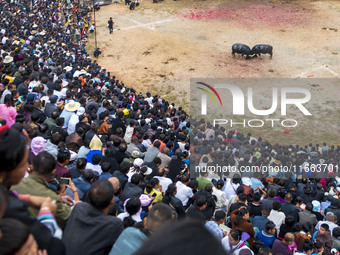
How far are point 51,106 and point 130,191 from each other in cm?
531

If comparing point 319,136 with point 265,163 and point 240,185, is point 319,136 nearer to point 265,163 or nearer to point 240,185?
point 265,163

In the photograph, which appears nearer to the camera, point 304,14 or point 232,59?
point 232,59

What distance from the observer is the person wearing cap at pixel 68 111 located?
444 inches

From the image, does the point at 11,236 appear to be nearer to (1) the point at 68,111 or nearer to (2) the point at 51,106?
(1) the point at 68,111

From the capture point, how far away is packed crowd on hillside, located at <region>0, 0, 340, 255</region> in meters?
3.92

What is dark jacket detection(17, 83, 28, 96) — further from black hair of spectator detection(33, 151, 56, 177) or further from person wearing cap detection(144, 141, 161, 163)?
black hair of spectator detection(33, 151, 56, 177)

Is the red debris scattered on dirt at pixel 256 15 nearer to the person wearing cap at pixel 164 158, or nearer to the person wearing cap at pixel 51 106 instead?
the person wearing cap at pixel 51 106

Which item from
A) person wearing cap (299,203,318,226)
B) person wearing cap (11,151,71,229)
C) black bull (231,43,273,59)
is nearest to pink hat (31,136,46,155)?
person wearing cap (11,151,71,229)

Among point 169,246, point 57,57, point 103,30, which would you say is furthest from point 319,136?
point 103,30

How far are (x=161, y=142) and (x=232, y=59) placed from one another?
13.7 meters

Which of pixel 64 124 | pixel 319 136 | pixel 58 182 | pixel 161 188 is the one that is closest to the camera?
pixel 58 182

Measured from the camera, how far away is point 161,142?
37.2ft

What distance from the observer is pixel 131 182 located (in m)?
7.93

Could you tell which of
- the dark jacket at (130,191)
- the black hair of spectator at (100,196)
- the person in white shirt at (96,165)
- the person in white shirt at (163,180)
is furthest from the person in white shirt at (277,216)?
the black hair of spectator at (100,196)
